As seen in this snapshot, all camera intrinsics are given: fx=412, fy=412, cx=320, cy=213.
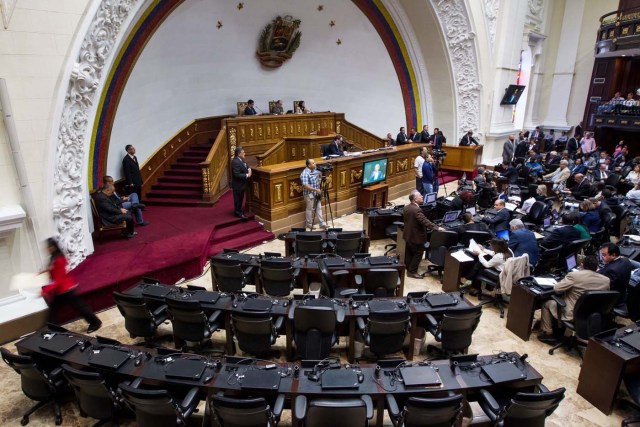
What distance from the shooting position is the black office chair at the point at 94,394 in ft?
11.3

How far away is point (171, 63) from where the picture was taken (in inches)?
427

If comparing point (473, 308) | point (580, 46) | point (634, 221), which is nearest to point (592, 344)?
point (473, 308)

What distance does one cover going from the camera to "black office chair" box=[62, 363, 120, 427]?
11.3ft

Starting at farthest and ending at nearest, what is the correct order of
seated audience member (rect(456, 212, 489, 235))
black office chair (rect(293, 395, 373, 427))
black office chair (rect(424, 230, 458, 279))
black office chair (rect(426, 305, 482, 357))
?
seated audience member (rect(456, 212, 489, 235)), black office chair (rect(424, 230, 458, 279)), black office chair (rect(426, 305, 482, 357)), black office chair (rect(293, 395, 373, 427))

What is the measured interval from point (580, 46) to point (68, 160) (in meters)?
19.9

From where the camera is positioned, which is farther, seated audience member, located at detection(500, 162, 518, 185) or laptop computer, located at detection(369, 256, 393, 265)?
seated audience member, located at detection(500, 162, 518, 185)

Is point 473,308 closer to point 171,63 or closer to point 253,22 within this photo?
point 171,63

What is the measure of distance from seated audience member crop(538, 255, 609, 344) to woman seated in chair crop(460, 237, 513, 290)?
847 mm

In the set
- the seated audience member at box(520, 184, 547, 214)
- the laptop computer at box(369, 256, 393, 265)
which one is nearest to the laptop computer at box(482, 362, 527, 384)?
the laptop computer at box(369, 256, 393, 265)

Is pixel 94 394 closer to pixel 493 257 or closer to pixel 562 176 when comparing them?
pixel 493 257

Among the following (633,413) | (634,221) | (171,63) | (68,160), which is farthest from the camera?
(171,63)

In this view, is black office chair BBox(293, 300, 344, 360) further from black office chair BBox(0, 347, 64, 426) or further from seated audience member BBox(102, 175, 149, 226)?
seated audience member BBox(102, 175, 149, 226)

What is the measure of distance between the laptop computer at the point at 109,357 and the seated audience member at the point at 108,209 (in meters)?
3.87

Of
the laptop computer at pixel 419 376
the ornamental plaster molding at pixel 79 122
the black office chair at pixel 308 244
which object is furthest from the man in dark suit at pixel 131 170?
the laptop computer at pixel 419 376
